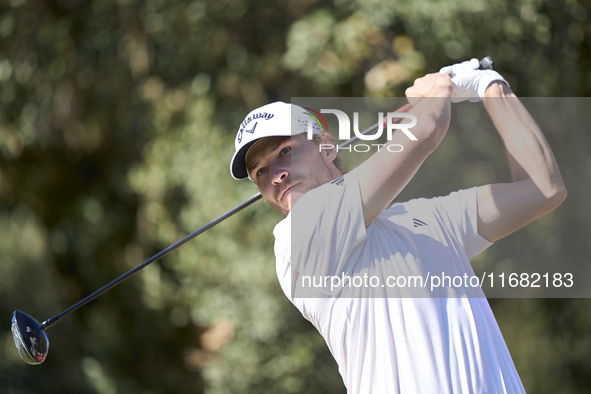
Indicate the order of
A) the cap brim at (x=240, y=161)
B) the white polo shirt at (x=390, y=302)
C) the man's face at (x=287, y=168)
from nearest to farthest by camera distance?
1. the white polo shirt at (x=390, y=302)
2. the man's face at (x=287, y=168)
3. the cap brim at (x=240, y=161)

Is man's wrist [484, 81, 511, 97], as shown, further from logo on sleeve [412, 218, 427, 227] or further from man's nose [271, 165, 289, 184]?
man's nose [271, 165, 289, 184]

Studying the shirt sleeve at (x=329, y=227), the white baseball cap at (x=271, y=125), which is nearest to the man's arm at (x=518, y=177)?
the shirt sleeve at (x=329, y=227)

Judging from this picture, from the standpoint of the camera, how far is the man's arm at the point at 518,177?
137cm

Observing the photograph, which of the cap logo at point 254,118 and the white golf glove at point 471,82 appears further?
the cap logo at point 254,118

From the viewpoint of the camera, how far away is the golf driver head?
1885 millimetres

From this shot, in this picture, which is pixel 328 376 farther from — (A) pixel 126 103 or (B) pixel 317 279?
(B) pixel 317 279

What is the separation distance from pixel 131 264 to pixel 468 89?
142 inches

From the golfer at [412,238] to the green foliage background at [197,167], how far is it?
4.36 ft

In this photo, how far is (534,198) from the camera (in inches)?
54.6

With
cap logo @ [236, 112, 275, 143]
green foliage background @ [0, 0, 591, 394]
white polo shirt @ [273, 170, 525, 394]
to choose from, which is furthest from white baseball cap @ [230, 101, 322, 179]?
green foliage background @ [0, 0, 591, 394]

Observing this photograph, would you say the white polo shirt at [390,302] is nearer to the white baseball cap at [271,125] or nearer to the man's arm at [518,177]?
the man's arm at [518,177]

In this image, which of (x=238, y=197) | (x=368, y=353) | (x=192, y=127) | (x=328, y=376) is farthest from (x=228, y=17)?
(x=368, y=353)

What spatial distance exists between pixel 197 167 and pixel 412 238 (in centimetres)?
274

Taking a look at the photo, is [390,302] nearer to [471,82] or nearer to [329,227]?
[329,227]
